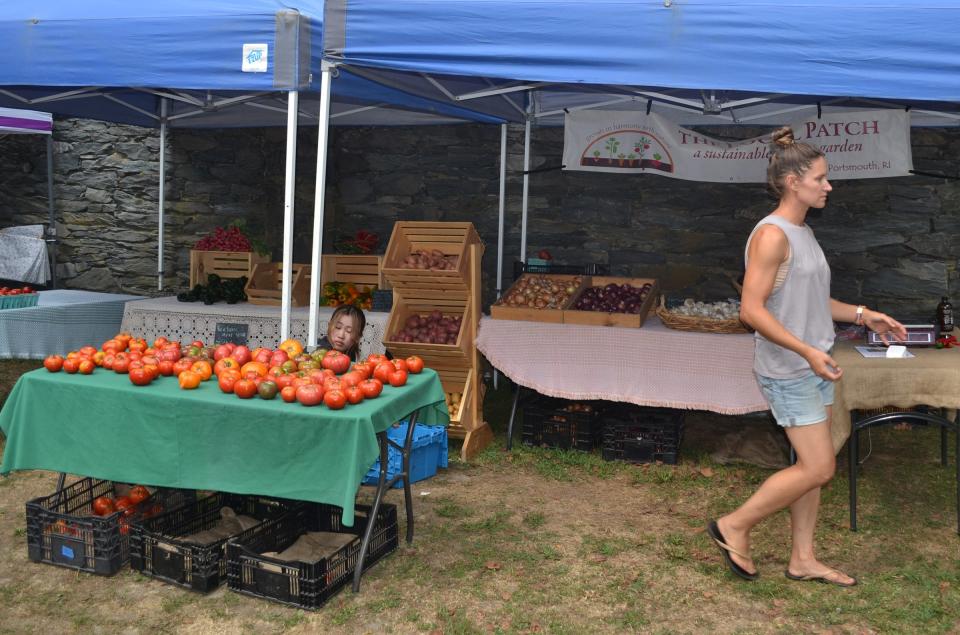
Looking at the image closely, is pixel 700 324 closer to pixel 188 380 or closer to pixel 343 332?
pixel 343 332

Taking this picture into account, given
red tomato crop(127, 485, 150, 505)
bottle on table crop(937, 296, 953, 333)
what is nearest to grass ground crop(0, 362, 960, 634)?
red tomato crop(127, 485, 150, 505)

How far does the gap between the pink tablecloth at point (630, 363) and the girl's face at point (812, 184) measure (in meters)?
2.02

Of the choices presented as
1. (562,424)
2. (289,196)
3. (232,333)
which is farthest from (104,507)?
(562,424)

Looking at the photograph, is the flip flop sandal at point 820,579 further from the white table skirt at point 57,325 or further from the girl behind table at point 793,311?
the white table skirt at point 57,325

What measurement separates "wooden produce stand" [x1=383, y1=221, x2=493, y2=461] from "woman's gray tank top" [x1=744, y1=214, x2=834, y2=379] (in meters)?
2.45

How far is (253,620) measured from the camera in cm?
321

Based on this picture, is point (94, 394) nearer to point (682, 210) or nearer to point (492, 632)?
point (492, 632)

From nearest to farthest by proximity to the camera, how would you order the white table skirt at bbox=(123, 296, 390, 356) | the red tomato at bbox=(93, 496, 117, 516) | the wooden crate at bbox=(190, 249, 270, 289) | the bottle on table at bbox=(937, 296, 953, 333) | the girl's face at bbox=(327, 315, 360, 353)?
the red tomato at bbox=(93, 496, 117, 516), the girl's face at bbox=(327, 315, 360, 353), the bottle on table at bbox=(937, 296, 953, 333), the white table skirt at bbox=(123, 296, 390, 356), the wooden crate at bbox=(190, 249, 270, 289)

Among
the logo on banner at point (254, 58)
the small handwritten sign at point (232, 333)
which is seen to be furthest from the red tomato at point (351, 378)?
the small handwritten sign at point (232, 333)

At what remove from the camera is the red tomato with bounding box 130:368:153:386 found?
3424 millimetres

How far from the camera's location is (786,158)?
124 inches

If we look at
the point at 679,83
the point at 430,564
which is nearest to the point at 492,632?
the point at 430,564

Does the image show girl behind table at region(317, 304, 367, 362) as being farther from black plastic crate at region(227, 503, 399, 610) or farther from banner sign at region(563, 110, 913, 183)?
banner sign at region(563, 110, 913, 183)

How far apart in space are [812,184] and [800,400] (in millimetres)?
767
